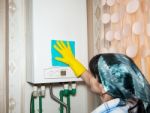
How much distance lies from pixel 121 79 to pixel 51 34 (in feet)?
2.35

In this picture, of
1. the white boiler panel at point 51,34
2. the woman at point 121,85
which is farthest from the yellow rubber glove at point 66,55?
the woman at point 121,85

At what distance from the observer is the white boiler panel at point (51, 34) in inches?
57.1

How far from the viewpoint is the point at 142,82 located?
3.20ft

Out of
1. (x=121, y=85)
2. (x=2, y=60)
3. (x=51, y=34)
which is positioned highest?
(x=51, y=34)

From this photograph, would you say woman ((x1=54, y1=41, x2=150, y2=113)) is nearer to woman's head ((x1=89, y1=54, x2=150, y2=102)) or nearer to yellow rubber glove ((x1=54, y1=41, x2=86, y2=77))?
woman's head ((x1=89, y1=54, x2=150, y2=102))

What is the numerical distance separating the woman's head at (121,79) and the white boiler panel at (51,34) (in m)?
0.55

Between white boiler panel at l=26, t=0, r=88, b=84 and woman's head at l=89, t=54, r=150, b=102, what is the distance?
0.55 m

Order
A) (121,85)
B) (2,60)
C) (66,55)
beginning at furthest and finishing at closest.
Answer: (2,60) < (66,55) < (121,85)

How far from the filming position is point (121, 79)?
957mm

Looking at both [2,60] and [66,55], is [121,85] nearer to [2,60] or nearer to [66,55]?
[66,55]

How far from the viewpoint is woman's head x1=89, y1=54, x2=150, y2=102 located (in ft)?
3.14

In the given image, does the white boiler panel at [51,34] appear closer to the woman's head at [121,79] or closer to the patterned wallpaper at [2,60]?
the patterned wallpaper at [2,60]

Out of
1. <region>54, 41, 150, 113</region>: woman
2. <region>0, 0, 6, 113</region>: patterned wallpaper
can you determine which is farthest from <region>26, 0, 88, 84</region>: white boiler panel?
<region>54, 41, 150, 113</region>: woman

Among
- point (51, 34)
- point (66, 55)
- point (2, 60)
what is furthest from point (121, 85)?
point (2, 60)
